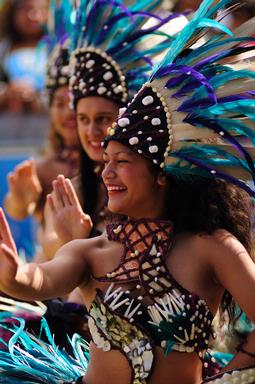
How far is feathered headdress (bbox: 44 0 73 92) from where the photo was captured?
5.52 metres

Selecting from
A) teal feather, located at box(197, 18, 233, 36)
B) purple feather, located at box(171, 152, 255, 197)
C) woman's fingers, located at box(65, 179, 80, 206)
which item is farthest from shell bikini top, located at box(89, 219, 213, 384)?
teal feather, located at box(197, 18, 233, 36)

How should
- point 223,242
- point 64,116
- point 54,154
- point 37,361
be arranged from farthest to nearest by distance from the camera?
point 54,154
point 64,116
point 37,361
point 223,242

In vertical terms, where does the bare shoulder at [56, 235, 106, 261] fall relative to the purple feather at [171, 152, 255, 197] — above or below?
below

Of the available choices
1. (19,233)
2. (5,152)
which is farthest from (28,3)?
(19,233)

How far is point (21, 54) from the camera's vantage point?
8547 millimetres

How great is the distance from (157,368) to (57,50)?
2.69 meters

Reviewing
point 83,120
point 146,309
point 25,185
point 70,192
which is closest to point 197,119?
point 146,309

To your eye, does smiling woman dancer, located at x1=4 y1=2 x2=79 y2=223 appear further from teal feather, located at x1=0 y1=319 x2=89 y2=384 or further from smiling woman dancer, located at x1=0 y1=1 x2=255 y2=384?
smiling woman dancer, located at x1=0 y1=1 x2=255 y2=384

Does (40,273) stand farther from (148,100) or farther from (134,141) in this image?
(148,100)

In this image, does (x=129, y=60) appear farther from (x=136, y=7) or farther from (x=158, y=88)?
(x=158, y=88)

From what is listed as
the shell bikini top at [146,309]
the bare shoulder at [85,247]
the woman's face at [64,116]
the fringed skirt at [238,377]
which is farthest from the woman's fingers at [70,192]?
the woman's face at [64,116]

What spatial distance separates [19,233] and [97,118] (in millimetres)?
3045

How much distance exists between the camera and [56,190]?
151 inches

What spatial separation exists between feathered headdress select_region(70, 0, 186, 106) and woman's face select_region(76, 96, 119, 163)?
3cm
